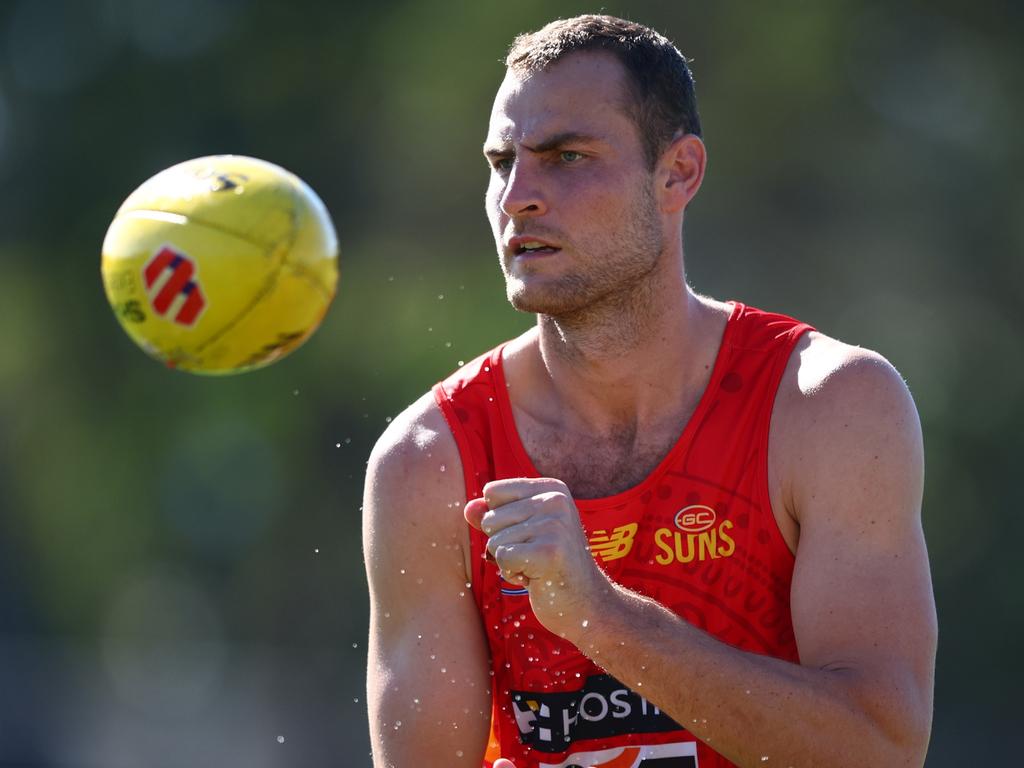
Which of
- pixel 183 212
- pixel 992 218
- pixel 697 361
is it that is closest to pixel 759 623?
pixel 697 361

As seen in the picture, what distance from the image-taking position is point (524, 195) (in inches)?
172

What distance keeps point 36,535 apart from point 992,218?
10223mm

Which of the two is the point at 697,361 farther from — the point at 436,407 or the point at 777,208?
the point at 777,208

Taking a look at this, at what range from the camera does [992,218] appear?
14.1 meters

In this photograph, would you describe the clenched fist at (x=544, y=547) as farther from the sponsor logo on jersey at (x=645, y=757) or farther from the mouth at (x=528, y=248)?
the mouth at (x=528, y=248)

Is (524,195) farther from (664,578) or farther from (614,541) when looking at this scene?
(664,578)

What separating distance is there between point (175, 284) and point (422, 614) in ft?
3.90

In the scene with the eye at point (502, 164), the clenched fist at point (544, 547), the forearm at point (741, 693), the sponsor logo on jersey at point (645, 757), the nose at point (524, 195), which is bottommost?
the sponsor logo on jersey at point (645, 757)

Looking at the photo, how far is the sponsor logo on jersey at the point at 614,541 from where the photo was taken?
14.2ft

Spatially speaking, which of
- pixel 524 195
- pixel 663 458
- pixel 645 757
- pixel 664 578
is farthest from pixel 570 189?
pixel 645 757

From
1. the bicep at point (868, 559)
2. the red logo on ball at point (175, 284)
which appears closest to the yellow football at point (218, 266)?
the red logo on ball at point (175, 284)

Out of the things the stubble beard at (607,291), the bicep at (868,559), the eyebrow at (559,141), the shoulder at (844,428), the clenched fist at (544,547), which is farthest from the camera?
the eyebrow at (559,141)

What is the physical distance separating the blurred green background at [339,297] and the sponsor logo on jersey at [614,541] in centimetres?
943

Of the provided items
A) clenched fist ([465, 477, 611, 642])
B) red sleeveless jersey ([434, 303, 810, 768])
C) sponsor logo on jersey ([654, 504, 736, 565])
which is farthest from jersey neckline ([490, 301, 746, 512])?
clenched fist ([465, 477, 611, 642])
